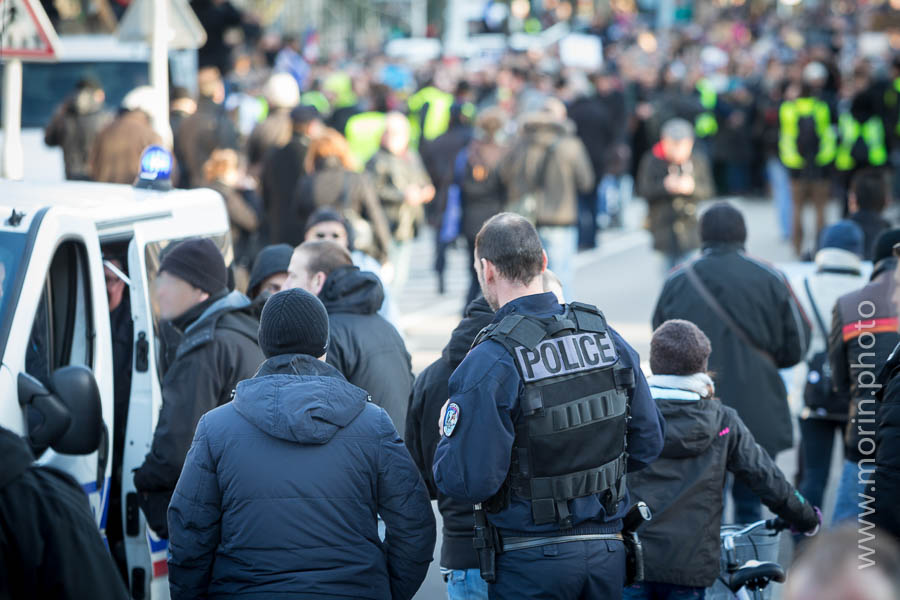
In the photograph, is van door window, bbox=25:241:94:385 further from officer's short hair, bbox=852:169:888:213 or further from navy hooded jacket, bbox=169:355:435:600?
officer's short hair, bbox=852:169:888:213

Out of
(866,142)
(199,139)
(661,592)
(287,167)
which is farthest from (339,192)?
(866,142)

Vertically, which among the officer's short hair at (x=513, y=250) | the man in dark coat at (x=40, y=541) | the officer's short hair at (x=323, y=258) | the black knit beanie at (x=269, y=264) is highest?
the officer's short hair at (x=513, y=250)

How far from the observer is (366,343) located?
580 cm

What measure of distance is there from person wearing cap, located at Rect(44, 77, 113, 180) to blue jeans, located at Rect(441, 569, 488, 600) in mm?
9273

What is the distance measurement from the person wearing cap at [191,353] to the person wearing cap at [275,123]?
327 inches

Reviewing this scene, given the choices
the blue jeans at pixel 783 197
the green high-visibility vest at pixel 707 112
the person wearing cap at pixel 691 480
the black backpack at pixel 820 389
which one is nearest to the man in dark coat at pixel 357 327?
the person wearing cap at pixel 691 480

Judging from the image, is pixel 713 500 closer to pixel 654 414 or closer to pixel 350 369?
pixel 654 414

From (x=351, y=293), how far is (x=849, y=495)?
7.99 ft

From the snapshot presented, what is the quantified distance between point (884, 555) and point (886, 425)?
197cm

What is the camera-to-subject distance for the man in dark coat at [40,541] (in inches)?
124

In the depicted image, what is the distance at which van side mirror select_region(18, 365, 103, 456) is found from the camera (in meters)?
3.99

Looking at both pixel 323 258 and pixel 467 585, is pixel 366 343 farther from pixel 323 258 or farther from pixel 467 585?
pixel 467 585

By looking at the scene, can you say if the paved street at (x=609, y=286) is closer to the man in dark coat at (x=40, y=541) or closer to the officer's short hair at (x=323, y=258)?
the officer's short hair at (x=323, y=258)

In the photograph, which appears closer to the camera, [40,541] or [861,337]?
[40,541]
